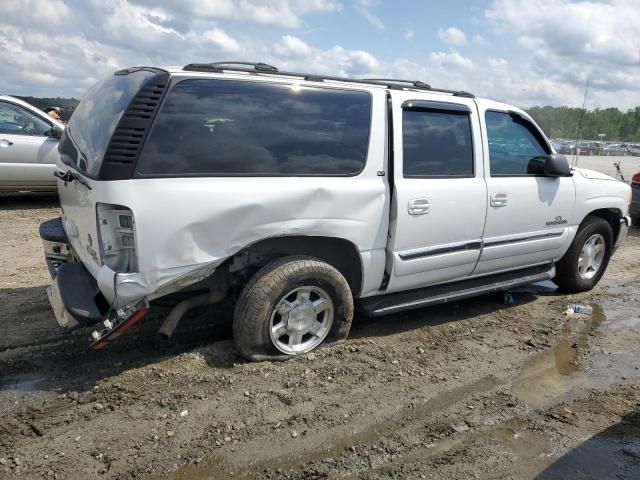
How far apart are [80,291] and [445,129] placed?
118 inches

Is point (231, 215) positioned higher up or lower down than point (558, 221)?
higher up

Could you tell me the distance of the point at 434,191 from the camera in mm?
4059

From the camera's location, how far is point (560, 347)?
4.41 m

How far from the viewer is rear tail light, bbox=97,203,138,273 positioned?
9.94 feet

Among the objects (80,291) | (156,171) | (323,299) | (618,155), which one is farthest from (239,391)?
(618,155)

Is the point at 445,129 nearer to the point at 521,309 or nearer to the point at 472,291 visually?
the point at 472,291

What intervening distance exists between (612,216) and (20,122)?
27.3 feet

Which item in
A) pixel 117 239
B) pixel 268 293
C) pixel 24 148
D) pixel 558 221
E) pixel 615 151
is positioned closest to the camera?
pixel 117 239

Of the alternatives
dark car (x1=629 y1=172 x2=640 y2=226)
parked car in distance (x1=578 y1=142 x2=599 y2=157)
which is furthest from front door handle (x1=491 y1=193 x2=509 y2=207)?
parked car in distance (x1=578 y1=142 x2=599 y2=157)

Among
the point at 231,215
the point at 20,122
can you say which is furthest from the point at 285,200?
the point at 20,122

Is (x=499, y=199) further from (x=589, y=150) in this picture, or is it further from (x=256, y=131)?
(x=589, y=150)

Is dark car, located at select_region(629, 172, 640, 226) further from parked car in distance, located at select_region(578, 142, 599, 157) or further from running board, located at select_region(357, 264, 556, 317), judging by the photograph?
parked car in distance, located at select_region(578, 142, 599, 157)

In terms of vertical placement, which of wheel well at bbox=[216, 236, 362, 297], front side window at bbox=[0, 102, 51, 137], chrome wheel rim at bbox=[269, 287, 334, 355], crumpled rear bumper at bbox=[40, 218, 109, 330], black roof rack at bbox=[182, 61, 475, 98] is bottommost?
chrome wheel rim at bbox=[269, 287, 334, 355]

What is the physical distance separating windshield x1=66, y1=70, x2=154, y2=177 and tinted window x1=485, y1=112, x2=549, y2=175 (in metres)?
2.91
